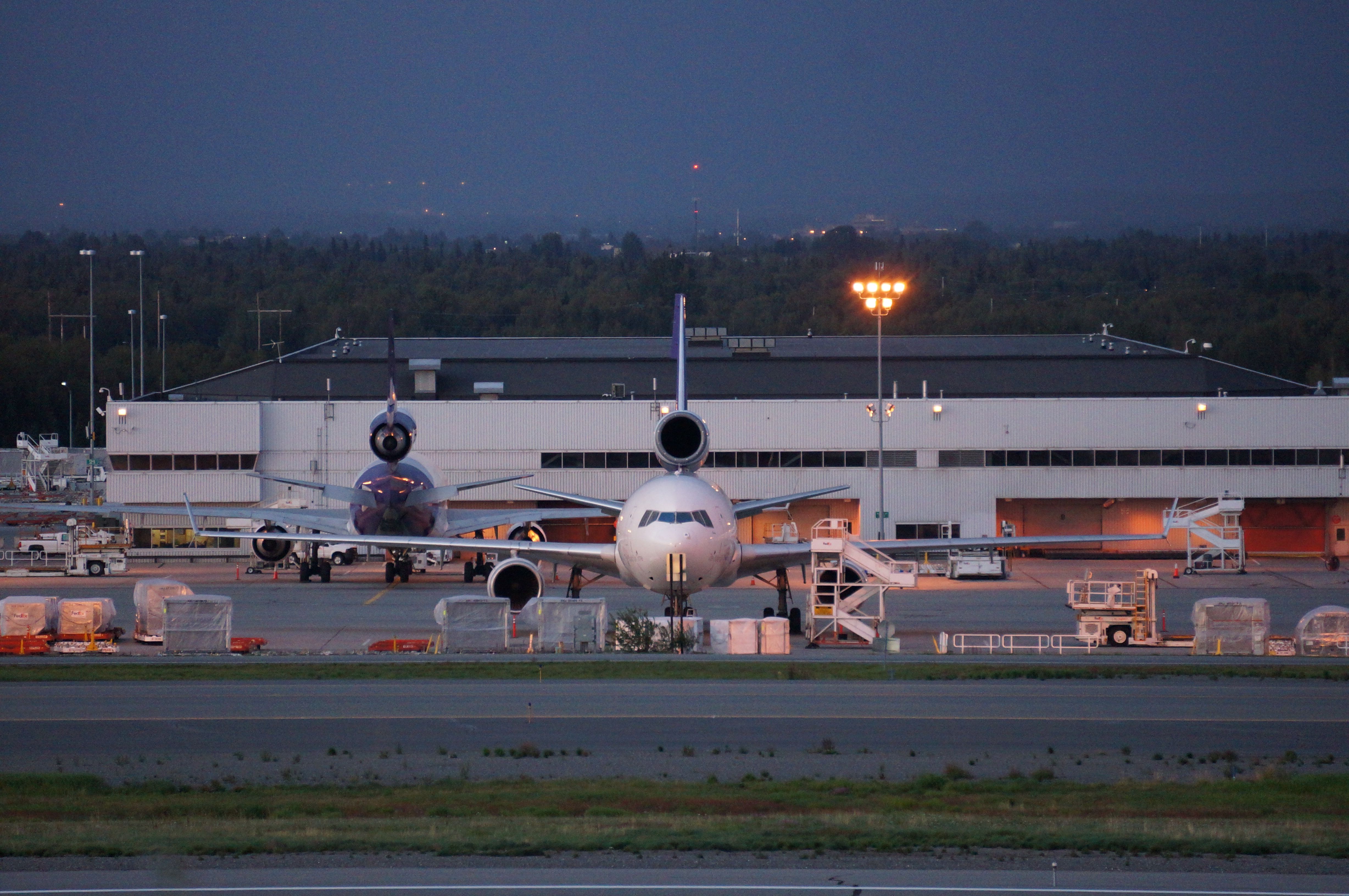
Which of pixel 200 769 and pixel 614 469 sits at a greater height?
pixel 614 469

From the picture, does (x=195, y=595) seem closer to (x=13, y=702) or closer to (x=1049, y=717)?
(x=13, y=702)

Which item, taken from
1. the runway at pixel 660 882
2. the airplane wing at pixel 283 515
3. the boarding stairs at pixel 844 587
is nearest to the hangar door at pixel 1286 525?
the airplane wing at pixel 283 515

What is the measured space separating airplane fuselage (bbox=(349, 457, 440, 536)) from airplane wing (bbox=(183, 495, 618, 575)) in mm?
10357

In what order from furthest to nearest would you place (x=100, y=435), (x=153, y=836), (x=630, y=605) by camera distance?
(x=100, y=435), (x=630, y=605), (x=153, y=836)

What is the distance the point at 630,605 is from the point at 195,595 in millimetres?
15689

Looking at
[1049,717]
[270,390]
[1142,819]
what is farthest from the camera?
[270,390]

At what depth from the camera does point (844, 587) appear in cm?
3544

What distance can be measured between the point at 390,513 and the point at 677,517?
2311 cm

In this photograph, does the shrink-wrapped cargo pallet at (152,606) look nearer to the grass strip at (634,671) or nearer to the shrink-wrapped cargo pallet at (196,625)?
the shrink-wrapped cargo pallet at (196,625)

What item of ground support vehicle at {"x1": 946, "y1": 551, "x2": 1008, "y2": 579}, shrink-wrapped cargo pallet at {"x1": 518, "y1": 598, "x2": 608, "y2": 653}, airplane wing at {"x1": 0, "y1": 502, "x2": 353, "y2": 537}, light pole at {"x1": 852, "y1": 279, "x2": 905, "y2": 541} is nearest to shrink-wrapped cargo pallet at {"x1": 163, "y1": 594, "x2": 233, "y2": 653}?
shrink-wrapped cargo pallet at {"x1": 518, "y1": 598, "x2": 608, "y2": 653}

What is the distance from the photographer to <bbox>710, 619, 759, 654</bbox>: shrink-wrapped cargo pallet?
32312 mm

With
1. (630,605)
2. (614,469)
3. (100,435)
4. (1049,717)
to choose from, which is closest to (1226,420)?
(614,469)

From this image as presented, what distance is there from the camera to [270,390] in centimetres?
7244

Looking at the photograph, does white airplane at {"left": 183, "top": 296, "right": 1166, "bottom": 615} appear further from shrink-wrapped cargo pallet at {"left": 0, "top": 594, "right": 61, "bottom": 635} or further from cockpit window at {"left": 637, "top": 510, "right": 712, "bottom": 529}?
shrink-wrapped cargo pallet at {"left": 0, "top": 594, "right": 61, "bottom": 635}
